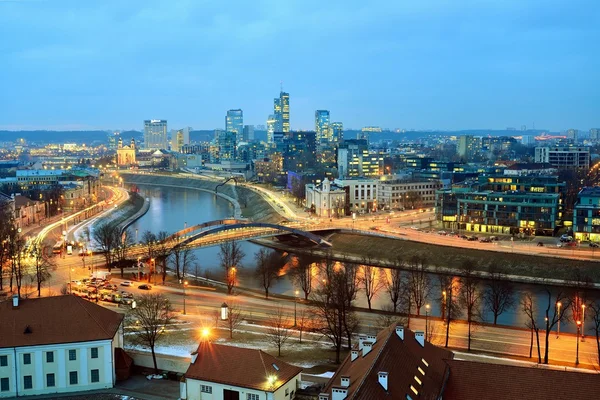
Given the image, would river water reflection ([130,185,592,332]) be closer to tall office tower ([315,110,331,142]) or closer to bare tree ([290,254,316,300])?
bare tree ([290,254,316,300])

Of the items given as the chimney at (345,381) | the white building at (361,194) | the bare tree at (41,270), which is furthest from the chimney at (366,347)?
the white building at (361,194)

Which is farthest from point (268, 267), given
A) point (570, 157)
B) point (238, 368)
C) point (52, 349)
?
point (570, 157)

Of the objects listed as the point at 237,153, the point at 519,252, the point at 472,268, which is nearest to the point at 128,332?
the point at 472,268

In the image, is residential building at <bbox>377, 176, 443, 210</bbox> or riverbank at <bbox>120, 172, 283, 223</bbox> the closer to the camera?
residential building at <bbox>377, 176, 443, 210</bbox>

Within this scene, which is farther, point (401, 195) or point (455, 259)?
point (401, 195)

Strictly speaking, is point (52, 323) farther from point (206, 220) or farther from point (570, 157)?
point (570, 157)

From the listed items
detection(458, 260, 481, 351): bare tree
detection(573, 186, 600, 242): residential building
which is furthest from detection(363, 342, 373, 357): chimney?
detection(573, 186, 600, 242): residential building
